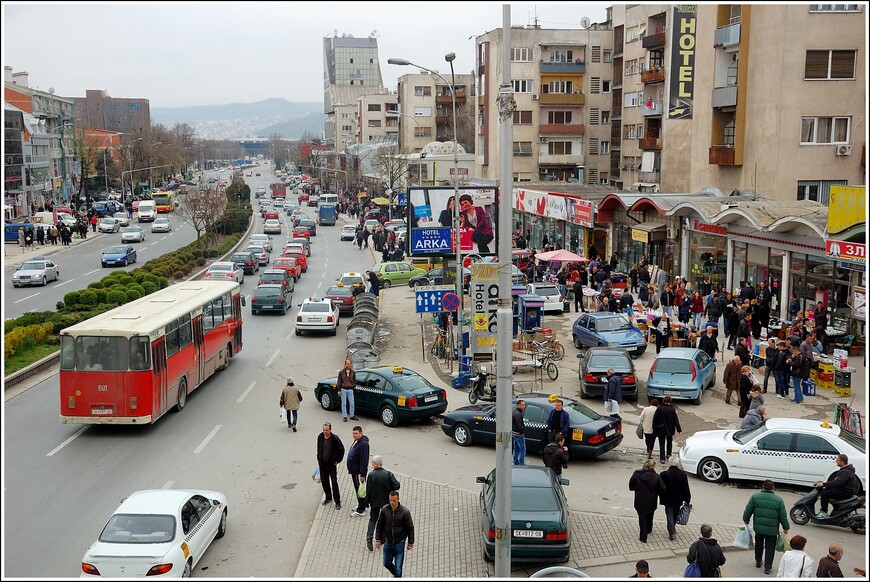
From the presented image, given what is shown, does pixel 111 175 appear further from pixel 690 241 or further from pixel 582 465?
pixel 582 465

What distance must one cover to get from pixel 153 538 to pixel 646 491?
7.41 m

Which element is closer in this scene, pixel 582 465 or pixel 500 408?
pixel 500 408

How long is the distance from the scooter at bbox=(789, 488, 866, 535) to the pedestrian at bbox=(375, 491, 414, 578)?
23.0 feet

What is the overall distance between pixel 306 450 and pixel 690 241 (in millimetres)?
22917

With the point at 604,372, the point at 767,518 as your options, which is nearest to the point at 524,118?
the point at 604,372

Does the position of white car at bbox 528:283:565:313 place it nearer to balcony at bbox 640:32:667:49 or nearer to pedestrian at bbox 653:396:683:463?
pedestrian at bbox 653:396:683:463

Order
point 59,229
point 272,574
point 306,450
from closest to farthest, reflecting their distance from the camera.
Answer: point 272,574, point 306,450, point 59,229

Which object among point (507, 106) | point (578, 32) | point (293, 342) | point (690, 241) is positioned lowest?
point (293, 342)

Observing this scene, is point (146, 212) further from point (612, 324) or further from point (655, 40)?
point (612, 324)

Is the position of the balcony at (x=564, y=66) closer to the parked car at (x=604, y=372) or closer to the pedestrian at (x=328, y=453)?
the parked car at (x=604, y=372)

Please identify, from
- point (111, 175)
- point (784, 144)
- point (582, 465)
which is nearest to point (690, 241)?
point (784, 144)

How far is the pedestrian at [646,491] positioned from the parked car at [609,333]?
14.2 metres

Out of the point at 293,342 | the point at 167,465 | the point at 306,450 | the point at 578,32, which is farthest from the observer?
the point at 578,32

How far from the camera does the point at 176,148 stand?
158 m
